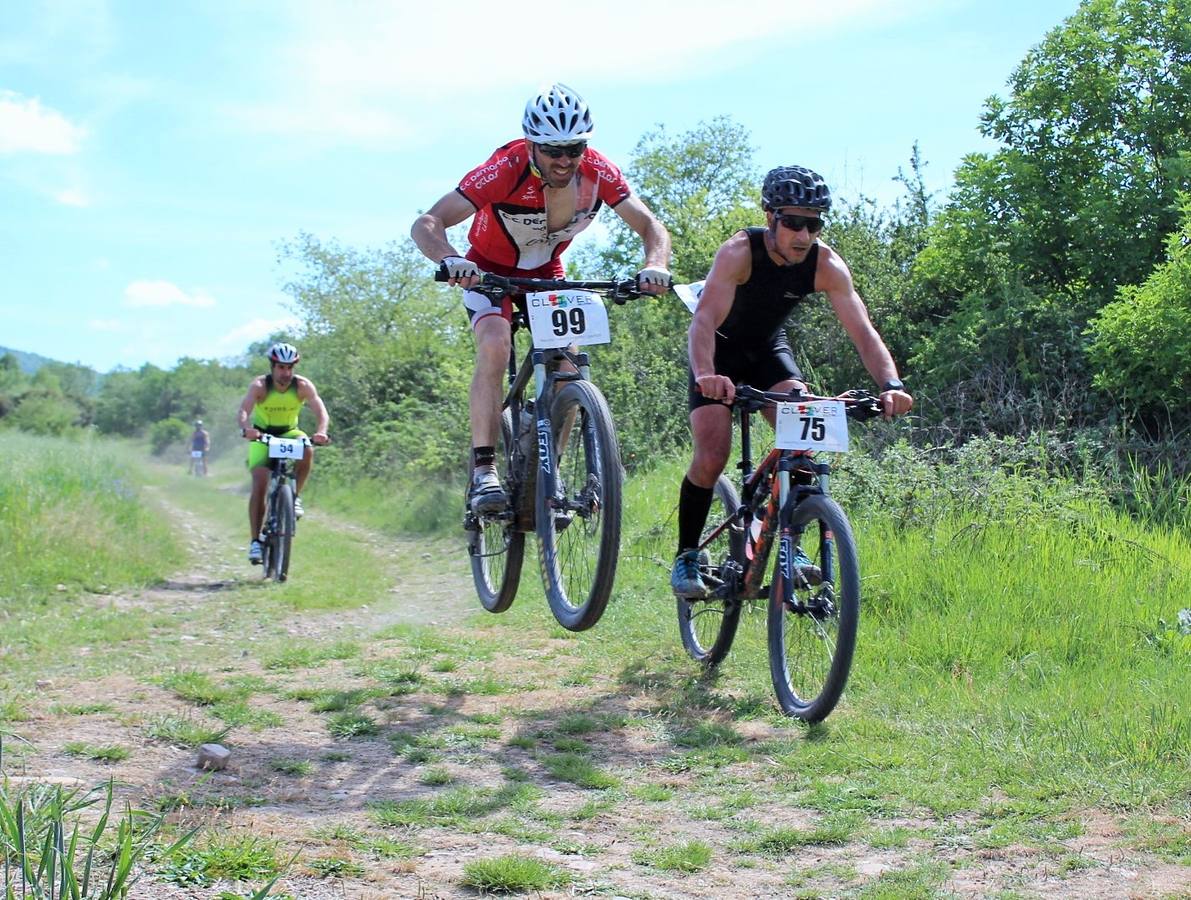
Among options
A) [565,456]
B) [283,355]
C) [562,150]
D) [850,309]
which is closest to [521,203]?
[562,150]

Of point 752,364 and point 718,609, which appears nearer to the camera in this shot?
point 752,364

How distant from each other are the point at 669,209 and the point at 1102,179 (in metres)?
8.22

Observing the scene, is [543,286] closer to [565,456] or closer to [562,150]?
[562,150]

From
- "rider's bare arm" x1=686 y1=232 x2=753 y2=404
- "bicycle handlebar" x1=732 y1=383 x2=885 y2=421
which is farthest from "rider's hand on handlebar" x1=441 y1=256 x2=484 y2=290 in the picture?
"bicycle handlebar" x1=732 y1=383 x2=885 y2=421

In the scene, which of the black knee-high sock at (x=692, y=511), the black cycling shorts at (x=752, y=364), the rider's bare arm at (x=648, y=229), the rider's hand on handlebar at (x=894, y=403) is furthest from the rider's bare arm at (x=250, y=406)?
the rider's hand on handlebar at (x=894, y=403)

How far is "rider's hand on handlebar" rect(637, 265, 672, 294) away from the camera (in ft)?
17.7

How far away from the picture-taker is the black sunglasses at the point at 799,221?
16.8 ft

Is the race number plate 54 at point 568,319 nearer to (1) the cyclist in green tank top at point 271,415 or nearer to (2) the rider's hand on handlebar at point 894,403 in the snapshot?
(2) the rider's hand on handlebar at point 894,403

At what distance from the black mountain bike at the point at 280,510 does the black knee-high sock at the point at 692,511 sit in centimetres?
552

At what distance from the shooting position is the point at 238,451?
4234 cm

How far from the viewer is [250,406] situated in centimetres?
1080

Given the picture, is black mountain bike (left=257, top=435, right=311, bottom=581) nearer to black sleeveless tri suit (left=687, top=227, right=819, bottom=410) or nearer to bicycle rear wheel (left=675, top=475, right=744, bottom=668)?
bicycle rear wheel (left=675, top=475, right=744, bottom=668)

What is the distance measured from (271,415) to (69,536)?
2106 millimetres

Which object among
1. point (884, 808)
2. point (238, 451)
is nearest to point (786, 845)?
point (884, 808)
